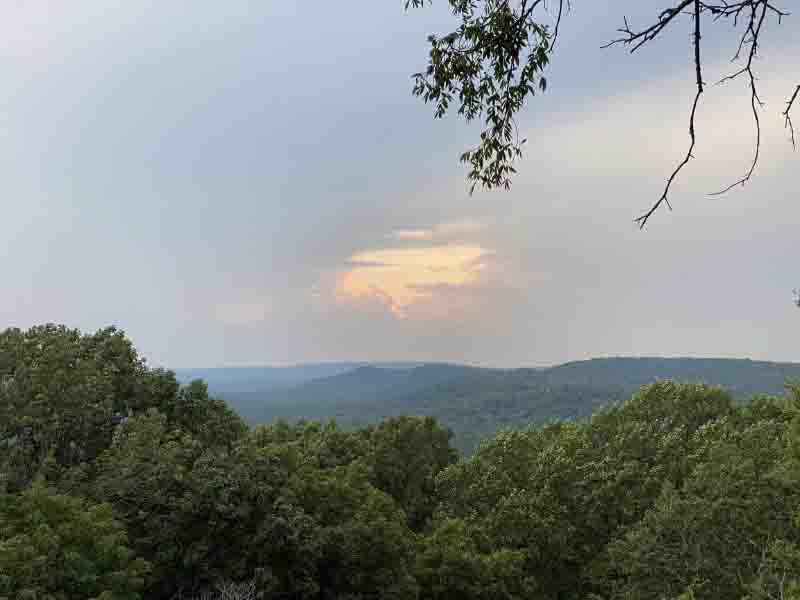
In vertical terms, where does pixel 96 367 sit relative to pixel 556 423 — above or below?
above

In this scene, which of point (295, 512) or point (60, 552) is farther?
point (295, 512)

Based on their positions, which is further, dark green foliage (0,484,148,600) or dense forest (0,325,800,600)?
dense forest (0,325,800,600)

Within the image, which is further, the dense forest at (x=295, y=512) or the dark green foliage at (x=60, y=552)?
the dense forest at (x=295, y=512)

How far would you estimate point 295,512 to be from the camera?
59.1ft

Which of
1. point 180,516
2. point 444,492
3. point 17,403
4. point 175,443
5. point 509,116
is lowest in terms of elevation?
point 444,492

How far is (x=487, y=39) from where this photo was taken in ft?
17.6

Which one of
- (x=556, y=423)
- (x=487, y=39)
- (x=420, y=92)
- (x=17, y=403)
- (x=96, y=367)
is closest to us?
(x=487, y=39)

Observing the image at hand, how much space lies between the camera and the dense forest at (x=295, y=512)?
1482cm

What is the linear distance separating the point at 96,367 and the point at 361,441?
12873 mm

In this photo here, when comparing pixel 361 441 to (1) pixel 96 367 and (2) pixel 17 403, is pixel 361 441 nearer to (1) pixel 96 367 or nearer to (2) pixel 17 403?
(1) pixel 96 367

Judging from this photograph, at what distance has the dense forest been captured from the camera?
14.8 meters

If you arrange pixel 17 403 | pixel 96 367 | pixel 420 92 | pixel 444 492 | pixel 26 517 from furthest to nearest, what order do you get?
pixel 444 492
pixel 96 367
pixel 17 403
pixel 26 517
pixel 420 92

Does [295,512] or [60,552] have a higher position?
[60,552]

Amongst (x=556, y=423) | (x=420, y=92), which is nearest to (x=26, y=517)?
(x=420, y=92)
